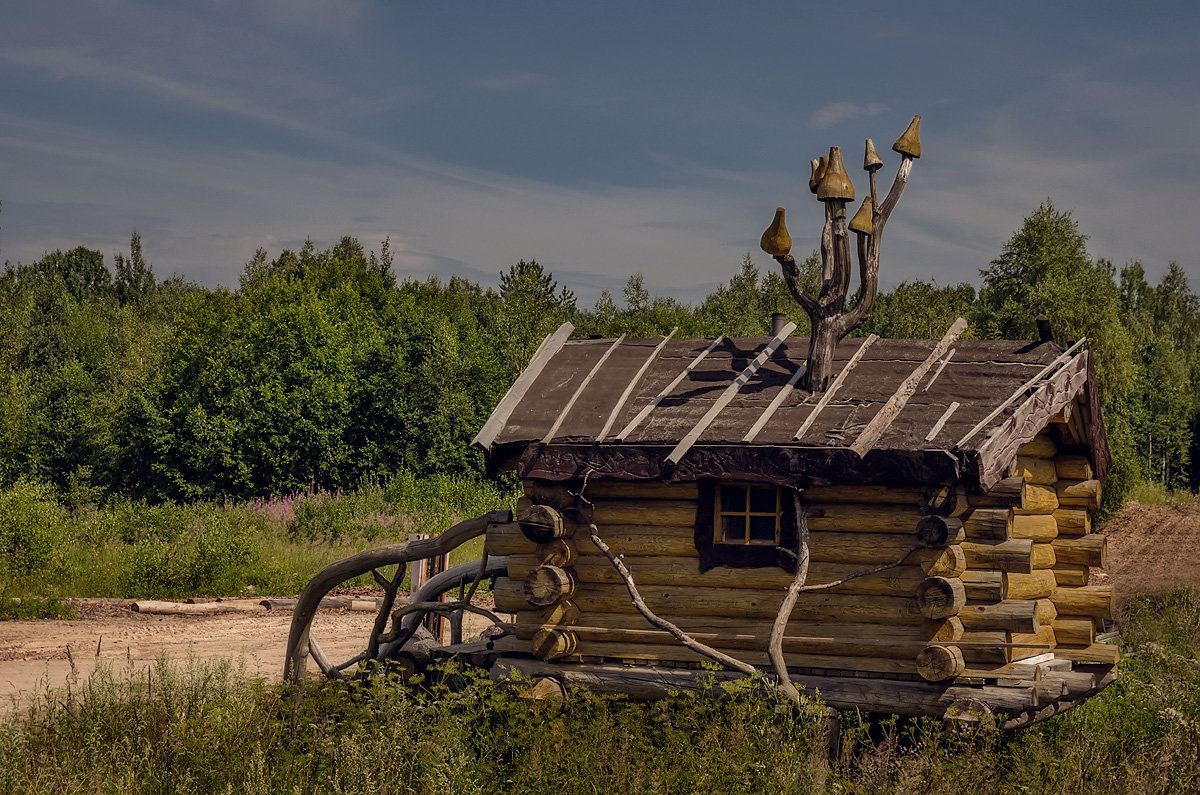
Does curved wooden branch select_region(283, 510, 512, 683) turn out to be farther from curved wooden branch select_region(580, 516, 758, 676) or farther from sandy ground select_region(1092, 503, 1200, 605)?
sandy ground select_region(1092, 503, 1200, 605)

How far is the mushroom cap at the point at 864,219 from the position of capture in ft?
33.0

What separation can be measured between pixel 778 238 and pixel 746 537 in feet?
8.97

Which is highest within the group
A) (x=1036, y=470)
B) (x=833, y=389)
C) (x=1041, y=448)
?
(x=833, y=389)

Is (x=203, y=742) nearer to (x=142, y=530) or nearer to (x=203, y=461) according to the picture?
(x=142, y=530)

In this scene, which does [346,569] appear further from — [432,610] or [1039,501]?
[1039,501]

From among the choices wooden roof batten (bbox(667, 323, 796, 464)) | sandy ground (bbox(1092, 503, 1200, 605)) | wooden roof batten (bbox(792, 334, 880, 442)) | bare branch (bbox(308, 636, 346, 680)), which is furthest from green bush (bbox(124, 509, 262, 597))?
sandy ground (bbox(1092, 503, 1200, 605))

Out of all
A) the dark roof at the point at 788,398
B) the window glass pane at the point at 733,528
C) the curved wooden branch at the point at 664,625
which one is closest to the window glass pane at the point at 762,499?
the window glass pane at the point at 733,528

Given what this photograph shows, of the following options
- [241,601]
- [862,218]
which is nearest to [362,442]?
[241,601]

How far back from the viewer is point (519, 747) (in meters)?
8.41

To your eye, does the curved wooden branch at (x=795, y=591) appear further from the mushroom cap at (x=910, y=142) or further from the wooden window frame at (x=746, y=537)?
the mushroom cap at (x=910, y=142)

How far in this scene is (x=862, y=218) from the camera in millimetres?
10109

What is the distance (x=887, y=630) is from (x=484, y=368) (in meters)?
26.9

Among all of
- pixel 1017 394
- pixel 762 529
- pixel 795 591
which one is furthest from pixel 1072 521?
pixel 795 591

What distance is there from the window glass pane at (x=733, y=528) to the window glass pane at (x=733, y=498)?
10 centimetres
